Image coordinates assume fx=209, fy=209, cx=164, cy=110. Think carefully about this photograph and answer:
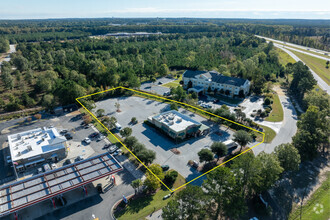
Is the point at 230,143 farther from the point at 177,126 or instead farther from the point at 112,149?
the point at 112,149

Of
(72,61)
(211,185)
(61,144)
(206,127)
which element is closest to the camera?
(211,185)

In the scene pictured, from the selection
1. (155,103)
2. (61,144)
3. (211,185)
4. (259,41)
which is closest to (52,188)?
(61,144)

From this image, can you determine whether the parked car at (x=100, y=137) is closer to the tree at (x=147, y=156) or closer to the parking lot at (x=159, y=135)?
the parking lot at (x=159, y=135)

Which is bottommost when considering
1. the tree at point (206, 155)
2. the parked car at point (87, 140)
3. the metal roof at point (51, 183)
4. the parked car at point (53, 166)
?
the parked car at point (53, 166)

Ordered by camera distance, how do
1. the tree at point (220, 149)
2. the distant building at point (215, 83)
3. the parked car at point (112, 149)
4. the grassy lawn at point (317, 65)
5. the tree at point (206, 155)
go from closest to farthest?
the tree at point (206, 155) → the tree at point (220, 149) → the parked car at point (112, 149) → the distant building at point (215, 83) → the grassy lawn at point (317, 65)

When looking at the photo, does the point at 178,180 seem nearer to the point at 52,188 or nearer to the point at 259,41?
the point at 52,188

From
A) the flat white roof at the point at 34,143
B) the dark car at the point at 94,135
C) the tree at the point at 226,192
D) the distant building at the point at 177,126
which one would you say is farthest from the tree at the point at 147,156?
the flat white roof at the point at 34,143
